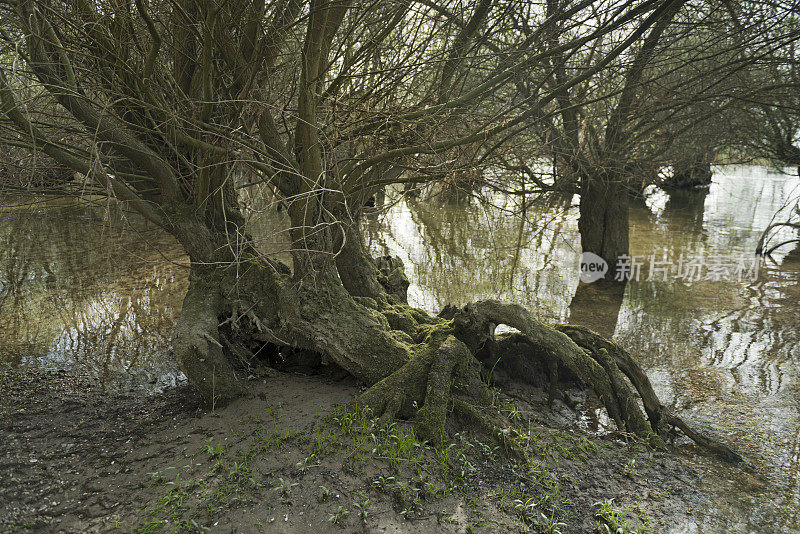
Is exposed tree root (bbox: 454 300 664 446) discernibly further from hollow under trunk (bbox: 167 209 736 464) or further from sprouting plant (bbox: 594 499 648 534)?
sprouting plant (bbox: 594 499 648 534)

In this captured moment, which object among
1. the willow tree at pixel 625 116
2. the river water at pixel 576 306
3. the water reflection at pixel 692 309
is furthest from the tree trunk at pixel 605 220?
the river water at pixel 576 306

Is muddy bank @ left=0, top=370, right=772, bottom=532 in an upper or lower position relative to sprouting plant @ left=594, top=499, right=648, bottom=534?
upper

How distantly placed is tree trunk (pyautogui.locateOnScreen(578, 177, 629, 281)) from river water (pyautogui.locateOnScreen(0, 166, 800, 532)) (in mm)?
750

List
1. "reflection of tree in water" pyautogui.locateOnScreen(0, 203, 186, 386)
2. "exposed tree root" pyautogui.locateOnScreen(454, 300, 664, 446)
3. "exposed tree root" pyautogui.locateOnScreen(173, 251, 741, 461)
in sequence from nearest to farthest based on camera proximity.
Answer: "exposed tree root" pyautogui.locateOnScreen(173, 251, 741, 461), "exposed tree root" pyautogui.locateOnScreen(454, 300, 664, 446), "reflection of tree in water" pyautogui.locateOnScreen(0, 203, 186, 386)

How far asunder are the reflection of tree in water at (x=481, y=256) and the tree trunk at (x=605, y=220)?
0.64 meters

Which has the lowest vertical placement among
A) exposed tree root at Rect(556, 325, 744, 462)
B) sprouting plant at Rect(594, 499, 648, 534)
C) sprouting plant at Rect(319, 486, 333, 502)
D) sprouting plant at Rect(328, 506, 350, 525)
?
sprouting plant at Rect(594, 499, 648, 534)

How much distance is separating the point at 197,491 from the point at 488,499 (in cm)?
205

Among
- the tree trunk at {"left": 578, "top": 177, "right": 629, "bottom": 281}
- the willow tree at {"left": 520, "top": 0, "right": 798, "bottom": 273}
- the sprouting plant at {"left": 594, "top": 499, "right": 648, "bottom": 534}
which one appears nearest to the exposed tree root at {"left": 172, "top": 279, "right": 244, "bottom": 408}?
the sprouting plant at {"left": 594, "top": 499, "right": 648, "bottom": 534}

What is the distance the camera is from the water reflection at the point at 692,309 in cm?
508

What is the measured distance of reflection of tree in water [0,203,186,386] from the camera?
22.2 feet

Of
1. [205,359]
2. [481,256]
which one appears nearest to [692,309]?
[481,256]

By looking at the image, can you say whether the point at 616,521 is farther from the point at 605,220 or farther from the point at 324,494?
the point at 605,220

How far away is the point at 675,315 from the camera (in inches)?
371

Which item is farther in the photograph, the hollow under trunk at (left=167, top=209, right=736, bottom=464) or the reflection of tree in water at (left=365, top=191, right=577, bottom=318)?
the reflection of tree in water at (left=365, top=191, right=577, bottom=318)
